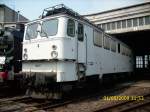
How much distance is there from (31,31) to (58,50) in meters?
2.21

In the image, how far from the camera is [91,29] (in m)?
10.1

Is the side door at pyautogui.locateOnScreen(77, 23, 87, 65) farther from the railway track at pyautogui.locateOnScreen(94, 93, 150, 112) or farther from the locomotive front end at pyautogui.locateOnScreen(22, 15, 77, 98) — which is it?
the railway track at pyautogui.locateOnScreen(94, 93, 150, 112)

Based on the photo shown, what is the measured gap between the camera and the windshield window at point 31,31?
934 cm

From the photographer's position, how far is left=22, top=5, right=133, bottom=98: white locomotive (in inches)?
316

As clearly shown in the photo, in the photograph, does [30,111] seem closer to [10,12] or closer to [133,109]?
[133,109]

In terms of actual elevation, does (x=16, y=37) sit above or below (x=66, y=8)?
below

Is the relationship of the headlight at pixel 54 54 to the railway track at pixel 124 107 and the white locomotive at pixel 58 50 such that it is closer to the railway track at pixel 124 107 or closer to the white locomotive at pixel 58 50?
the white locomotive at pixel 58 50

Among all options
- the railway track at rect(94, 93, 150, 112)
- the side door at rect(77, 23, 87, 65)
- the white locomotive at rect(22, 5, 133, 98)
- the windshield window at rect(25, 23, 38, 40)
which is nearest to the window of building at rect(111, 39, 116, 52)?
the white locomotive at rect(22, 5, 133, 98)

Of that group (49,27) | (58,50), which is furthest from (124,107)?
(49,27)

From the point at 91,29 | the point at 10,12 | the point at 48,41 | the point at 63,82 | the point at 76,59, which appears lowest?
the point at 63,82

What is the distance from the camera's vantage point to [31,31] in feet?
31.4

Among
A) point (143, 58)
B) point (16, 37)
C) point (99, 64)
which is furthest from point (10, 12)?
point (99, 64)

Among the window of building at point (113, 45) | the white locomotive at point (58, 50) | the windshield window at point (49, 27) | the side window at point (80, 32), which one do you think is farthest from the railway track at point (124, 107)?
the window of building at point (113, 45)

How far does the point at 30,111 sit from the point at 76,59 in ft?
9.02
